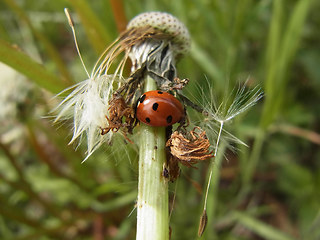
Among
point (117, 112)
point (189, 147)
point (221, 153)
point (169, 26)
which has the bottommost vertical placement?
point (189, 147)

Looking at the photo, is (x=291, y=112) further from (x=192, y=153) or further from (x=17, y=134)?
(x=17, y=134)

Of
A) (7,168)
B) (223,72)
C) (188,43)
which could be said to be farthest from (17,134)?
(188,43)

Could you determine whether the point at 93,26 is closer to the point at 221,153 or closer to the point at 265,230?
the point at 221,153

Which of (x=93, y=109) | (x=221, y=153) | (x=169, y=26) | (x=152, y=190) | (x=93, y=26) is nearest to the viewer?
(x=152, y=190)

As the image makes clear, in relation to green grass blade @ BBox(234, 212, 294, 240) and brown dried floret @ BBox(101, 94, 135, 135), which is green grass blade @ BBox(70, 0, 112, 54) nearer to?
brown dried floret @ BBox(101, 94, 135, 135)

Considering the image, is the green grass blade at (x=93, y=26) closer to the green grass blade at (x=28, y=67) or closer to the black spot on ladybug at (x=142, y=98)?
the green grass blade at (x=28, y=67)

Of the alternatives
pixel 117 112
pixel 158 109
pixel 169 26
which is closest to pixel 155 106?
pixel 158 109
